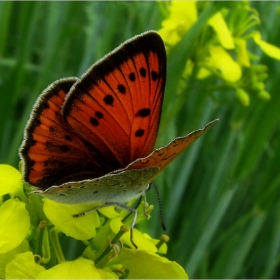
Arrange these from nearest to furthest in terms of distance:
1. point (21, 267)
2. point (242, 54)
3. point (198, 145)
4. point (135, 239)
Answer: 1. point (21, 267)
2. point (135, 239)
3. point (242, 54)
4. point (198, 145)

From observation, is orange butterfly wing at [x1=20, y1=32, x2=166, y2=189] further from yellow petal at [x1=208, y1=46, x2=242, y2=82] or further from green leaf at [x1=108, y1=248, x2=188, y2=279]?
yellow petal at [x1=208, y1=46, x2=242, y2=82]

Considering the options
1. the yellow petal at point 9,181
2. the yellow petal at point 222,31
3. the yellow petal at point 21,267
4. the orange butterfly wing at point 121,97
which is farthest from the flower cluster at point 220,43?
the yellow petal at point 21,267

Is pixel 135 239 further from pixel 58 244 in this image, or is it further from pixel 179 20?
pixel 179 20

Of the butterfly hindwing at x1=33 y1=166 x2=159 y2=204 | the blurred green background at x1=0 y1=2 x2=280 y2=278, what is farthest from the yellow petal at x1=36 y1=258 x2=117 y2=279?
the blurred green background at x1=0 y1=2 x2=280 y2=278

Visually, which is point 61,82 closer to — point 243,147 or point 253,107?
point 243,147

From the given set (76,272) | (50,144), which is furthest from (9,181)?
(76,272)

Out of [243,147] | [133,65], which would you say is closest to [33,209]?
[133,65]

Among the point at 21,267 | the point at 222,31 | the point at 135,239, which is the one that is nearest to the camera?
the point at 21,267
